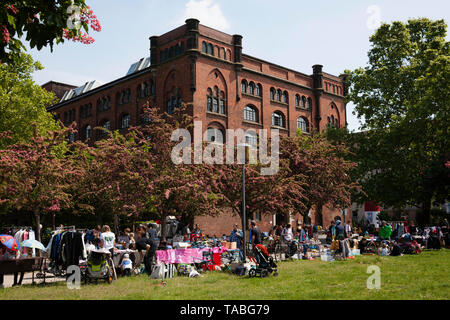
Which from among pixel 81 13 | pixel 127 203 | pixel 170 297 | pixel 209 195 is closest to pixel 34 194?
pixel 127 203

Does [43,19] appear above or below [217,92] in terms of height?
below

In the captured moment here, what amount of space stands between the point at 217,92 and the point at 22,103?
1623cm

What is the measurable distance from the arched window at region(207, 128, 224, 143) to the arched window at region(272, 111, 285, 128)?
8.30m

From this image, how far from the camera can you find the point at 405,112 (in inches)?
1204

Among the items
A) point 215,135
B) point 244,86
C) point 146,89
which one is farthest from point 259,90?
point 146,89

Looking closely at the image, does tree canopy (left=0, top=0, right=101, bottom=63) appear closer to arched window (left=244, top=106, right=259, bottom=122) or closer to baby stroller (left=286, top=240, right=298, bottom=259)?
baby stroller (left=286, top=240, right=298, bottom=259)

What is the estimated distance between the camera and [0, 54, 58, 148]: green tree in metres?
26.6

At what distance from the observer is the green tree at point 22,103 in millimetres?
26609

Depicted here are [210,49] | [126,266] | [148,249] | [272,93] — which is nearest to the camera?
[148,249]

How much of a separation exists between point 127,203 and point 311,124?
107 feet

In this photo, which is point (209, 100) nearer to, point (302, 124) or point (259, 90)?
point (259, 90)

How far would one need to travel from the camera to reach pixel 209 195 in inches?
706

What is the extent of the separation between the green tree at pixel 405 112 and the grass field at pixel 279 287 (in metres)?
16.8

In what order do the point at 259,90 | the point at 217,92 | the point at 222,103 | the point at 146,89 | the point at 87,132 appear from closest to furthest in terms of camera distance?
1. the point at 217,92
2. the point at 222,103
3. the point at 146,89
4. the point at 259,90
5. the point at 87,132
